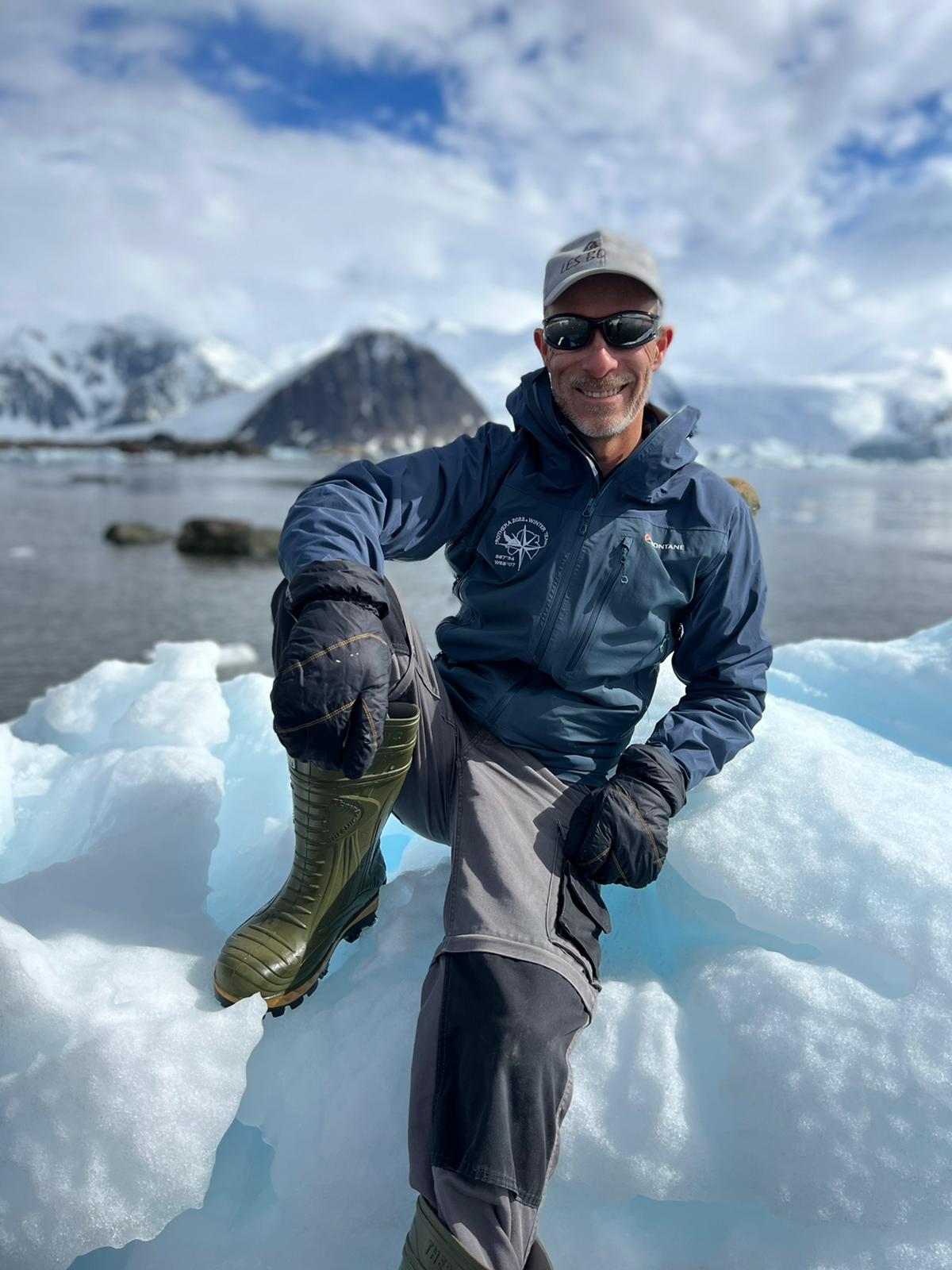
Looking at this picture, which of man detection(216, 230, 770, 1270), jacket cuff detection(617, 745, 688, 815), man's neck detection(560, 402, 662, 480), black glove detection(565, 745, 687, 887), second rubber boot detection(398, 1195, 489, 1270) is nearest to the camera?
second rubber boot detection(398, 1195, 489, 1270)

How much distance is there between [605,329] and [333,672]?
1.28 meters

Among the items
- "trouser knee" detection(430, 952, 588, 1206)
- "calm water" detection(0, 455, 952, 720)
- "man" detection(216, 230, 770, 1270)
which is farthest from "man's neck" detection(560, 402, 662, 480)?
"calm water" detection(0, 455, 952, 720)

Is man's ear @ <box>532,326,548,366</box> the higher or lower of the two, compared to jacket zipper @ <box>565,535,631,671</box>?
higher

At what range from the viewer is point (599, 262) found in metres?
2.42

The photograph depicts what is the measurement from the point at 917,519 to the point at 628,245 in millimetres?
29321

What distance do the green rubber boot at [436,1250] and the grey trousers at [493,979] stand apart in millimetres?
18

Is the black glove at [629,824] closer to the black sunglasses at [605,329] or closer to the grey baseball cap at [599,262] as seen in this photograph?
the black sunglasses at [605,329]

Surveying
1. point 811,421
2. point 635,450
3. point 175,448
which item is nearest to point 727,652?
point 635,450

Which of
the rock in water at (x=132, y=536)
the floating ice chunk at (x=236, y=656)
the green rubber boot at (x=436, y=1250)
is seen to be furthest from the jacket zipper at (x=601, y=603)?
the rock in water at (x=132, y=536)

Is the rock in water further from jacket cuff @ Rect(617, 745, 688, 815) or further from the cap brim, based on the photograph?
jacket cuff @ Rect(617, 745, 688, 815)

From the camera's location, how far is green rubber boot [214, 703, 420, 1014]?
219 centimetres

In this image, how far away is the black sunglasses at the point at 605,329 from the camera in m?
2.47

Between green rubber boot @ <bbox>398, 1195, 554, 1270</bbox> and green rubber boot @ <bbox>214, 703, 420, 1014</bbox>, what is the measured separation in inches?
25.7

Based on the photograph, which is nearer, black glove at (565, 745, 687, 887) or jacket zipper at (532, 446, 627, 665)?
black glove at (565, 745, 687, 887)
